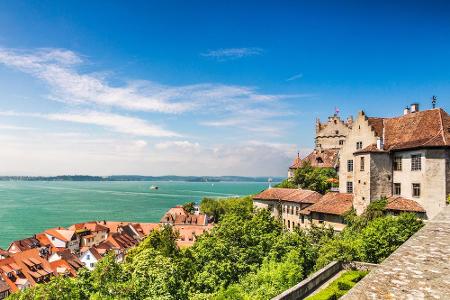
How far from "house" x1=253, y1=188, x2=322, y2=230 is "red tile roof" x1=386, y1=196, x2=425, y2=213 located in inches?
545

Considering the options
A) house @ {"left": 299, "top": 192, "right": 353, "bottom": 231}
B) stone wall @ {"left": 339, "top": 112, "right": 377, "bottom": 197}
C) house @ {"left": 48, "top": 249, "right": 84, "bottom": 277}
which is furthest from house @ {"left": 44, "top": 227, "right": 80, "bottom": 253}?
stone wall @ {"left": 339, "top": 112, "right": 377, "bottom": 197}

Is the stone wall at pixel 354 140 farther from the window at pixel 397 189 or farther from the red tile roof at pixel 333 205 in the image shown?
the window at pixel 397 189

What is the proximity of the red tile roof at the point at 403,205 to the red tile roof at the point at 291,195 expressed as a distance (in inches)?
545

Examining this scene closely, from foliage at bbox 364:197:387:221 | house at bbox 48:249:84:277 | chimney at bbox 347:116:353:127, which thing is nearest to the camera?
foliage at bbox 364:197:387:221

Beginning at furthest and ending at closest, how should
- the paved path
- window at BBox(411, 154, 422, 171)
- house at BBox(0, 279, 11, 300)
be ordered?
house at BBox(0, 279, 11, 300) < window at BBox(411, 154, 422, 171) < the paved path

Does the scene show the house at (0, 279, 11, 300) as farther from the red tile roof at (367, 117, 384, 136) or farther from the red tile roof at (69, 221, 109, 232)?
the red tile roof at (367, 117, 384, 136)

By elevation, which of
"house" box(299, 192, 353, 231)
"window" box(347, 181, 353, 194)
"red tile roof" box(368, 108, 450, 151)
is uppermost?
"red tile roof" box(368, 108, 450, 151)

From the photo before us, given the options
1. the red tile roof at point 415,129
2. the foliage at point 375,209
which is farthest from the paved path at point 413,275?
the foliage at point 375,209

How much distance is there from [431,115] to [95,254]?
73.4 m

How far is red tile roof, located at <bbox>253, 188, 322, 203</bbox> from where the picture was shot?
51906mm

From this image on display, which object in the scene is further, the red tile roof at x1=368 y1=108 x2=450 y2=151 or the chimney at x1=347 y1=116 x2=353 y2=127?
the chimney at x1=347 y1=116 x2=353 y2=127

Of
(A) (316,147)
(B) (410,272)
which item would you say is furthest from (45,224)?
(B) (410,272)

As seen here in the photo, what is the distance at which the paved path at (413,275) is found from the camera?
4535 millimetres

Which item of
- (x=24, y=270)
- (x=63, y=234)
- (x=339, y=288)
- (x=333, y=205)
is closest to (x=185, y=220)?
(x=63, y=234)
